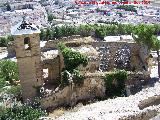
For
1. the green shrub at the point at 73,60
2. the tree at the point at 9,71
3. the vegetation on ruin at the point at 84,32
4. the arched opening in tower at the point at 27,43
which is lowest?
the vegetation on ruin at the point at 84,32

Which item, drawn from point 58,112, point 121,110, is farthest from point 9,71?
point 121,110

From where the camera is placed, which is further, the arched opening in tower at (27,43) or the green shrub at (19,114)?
the arched opening in tower at (27,43)

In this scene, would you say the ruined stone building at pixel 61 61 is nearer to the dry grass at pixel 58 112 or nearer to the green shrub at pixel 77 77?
the green shrub at pixel 77 77

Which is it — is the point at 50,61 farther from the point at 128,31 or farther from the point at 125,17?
the point at 125,17

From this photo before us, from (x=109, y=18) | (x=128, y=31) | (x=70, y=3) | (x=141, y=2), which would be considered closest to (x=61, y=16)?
(x=109, y=18)

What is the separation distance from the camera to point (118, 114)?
29.3 meters

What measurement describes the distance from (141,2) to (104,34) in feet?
323

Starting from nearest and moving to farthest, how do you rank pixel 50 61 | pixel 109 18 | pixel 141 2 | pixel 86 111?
pixel 86 111 → pixel 50 61 → pixel 109 18 → pixel 141 2

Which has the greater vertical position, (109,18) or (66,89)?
(66,89)

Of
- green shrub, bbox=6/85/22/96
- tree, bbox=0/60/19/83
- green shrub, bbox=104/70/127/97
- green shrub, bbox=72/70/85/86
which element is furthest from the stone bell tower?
green shrub, bbox=104/70/127/97

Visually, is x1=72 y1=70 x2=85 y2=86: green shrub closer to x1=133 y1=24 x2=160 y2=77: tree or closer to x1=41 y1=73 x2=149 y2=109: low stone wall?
x1=41 y1=73 x2=149 y2=109: low stone wall

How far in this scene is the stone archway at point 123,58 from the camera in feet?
149

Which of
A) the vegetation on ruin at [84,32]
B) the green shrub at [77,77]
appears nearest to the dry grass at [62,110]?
the green shrub at [77,77]

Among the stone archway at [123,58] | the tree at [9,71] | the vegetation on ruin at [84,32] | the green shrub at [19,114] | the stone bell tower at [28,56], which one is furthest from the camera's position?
the vegetation on ruin at [84,32]
